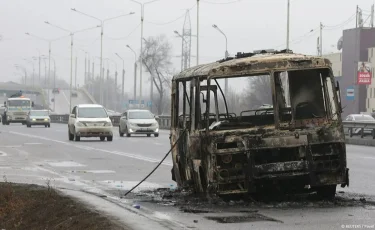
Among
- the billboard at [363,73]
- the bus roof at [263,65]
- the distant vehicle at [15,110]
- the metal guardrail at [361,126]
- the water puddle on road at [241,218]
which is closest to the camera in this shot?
the water puddle on road at [241,218]

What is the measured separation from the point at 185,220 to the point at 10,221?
321 centimetres

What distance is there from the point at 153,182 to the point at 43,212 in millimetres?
5230

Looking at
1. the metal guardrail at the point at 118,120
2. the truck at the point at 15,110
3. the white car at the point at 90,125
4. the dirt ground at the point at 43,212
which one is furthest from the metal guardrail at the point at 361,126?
the truck at the point at 15,110

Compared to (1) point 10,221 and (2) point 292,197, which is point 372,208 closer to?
(2) point 292,197

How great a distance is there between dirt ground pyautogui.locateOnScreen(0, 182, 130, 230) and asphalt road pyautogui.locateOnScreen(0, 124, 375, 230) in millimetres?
918

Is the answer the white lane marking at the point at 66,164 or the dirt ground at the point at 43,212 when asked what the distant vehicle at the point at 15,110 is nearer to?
the white lane marking at the point at 66,164

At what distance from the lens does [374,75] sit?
105562 mm

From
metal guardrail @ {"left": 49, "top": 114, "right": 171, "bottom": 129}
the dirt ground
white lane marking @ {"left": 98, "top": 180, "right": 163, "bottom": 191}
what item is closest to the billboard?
metal guardrail @ {"left": 49, "top": 114, "right": 171, "bottom": 129}

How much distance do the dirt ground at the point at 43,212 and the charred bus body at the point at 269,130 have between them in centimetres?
203

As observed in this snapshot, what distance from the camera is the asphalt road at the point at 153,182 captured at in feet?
34.3

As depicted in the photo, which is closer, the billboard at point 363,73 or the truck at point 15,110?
the truck at point 15,110

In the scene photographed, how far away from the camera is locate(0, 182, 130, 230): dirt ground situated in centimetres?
1039

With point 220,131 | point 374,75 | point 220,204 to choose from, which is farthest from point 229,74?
point 374,75

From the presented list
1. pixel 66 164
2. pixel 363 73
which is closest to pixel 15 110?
pixel 363 73
